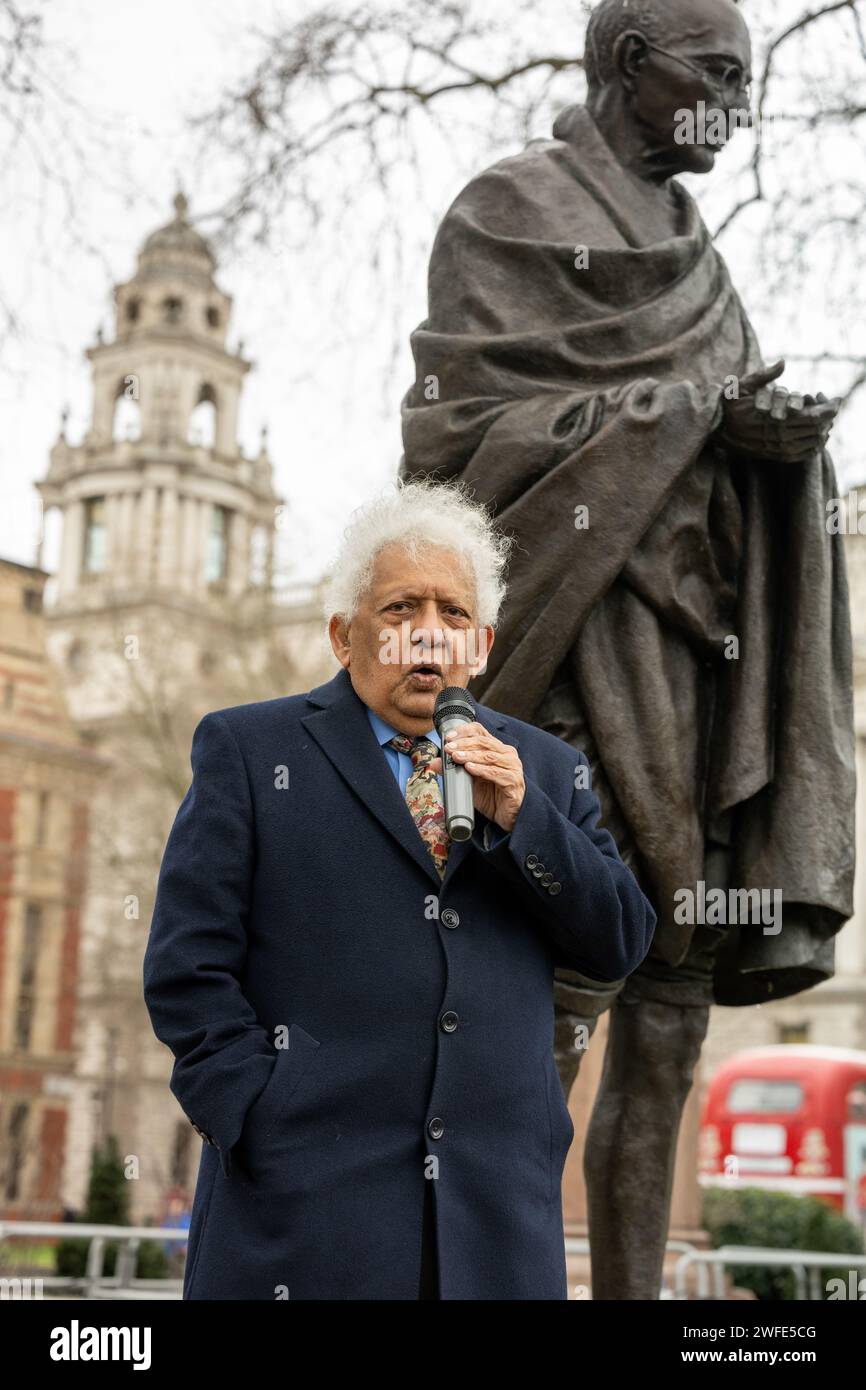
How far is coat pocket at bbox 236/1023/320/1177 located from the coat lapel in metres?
0.33

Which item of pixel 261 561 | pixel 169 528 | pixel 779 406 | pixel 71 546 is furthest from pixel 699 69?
pixel 71 546

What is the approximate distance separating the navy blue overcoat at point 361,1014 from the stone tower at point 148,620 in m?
3.67

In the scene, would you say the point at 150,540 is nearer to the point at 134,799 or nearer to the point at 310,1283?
the point at 134,799

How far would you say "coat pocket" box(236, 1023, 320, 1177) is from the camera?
2625mm

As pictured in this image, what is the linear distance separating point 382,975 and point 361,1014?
6 centimetres

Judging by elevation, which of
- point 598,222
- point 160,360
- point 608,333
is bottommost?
point 608,333

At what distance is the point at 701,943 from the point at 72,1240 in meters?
12.1

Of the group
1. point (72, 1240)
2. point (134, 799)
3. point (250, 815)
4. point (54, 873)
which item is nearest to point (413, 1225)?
point (250, 815)

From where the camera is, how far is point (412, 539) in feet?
9.91

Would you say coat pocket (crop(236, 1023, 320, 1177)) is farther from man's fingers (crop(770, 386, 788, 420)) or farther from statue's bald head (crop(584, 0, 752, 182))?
statue's bald head (crop(584, 0, 752, 182))

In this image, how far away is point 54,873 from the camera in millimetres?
46594

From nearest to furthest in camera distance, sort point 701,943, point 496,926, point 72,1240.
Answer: point 496,926 → point 701,943 → point 72,1240

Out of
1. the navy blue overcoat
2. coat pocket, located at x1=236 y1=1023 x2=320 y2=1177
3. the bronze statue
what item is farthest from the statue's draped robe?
coat pocket, located at x1=236 y1=1023 x2=320 y2=1177

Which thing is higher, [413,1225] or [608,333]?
[608,333]
